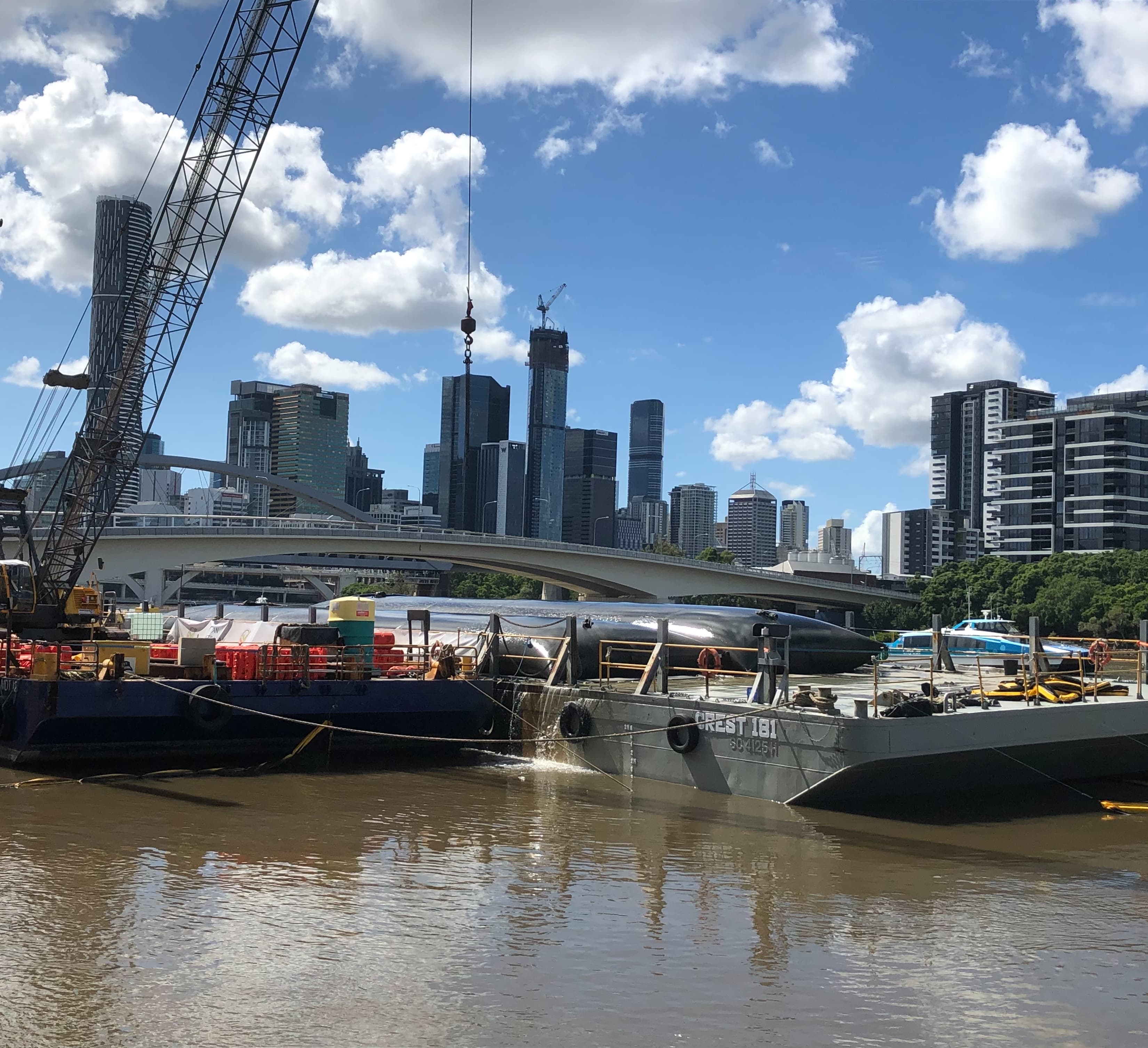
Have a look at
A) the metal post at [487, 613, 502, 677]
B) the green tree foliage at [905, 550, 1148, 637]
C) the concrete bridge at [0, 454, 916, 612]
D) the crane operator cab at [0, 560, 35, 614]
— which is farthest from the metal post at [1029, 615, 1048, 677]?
the concrete bridge at [0, 454, 916, 612]

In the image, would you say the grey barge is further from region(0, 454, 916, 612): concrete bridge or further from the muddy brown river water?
region(0, 454, 916, 612): concrete bridge

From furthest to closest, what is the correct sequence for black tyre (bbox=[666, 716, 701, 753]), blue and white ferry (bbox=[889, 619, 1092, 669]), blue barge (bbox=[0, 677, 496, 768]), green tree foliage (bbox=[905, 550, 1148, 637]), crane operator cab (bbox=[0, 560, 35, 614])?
green tree foliage (bbox=[905, 550, 1148, 637]) → blue and white ferry (bbox=[889, 619, 1092, 669]) → crane operator cab (bbox=[0, 560, 35, 614]) → blue barge (bbox=[0, 677, 496, 768]) → black tyre (bbox=[666, 716, 701, 753])

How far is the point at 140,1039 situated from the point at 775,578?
119 metres

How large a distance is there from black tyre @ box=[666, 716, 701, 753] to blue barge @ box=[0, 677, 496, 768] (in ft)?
16.7

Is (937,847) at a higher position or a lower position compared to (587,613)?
lower

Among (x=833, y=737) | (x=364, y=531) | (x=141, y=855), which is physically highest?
(x=364, y=531)

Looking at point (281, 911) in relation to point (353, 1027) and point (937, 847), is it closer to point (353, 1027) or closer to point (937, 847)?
point (353, 1027)

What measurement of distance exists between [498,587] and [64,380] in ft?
437

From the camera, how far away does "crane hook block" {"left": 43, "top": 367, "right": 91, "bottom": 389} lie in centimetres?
4700

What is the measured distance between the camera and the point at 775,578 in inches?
4956

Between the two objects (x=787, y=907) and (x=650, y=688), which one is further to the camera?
(x=650, y=688)

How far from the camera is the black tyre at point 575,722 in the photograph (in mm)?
25094

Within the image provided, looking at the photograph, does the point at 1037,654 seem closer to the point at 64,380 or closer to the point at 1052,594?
the point at 64,380

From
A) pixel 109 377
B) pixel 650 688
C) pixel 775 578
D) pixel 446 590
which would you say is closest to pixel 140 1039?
pixel 650 688
